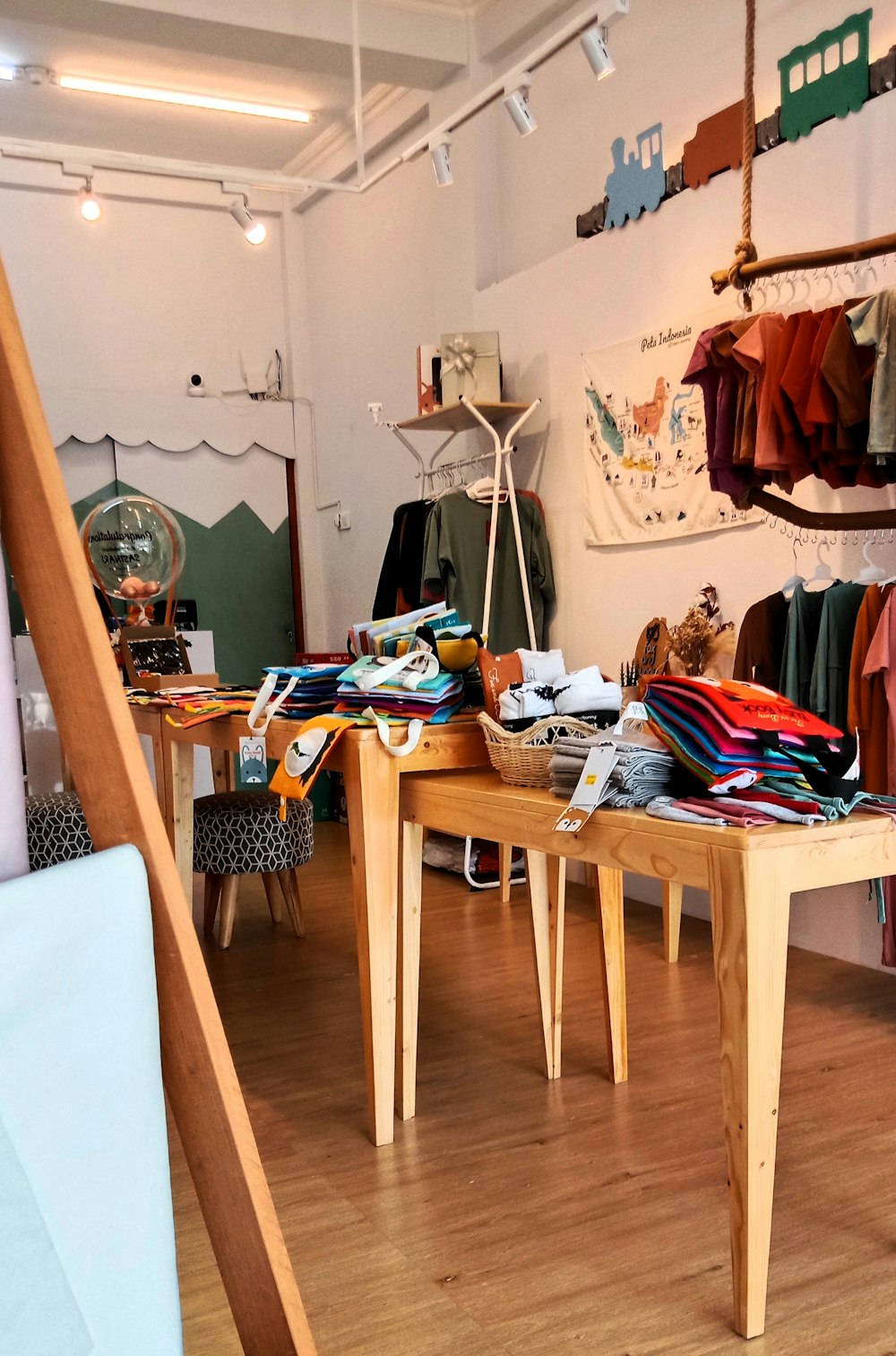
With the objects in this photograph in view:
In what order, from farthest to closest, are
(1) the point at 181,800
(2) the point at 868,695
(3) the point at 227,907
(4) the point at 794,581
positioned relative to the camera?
1. (3) the point at 227,907
2. (4) the point at 794,581
3. (1) the point at 181,800
4. (2) the point at 868,695

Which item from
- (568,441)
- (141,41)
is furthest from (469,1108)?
(141,41)

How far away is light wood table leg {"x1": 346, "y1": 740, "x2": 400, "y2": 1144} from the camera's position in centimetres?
229

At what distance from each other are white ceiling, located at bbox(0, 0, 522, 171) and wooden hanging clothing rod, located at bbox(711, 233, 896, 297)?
220 centimetres

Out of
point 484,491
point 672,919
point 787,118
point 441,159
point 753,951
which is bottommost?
point 672,919

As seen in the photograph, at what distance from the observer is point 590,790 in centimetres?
184

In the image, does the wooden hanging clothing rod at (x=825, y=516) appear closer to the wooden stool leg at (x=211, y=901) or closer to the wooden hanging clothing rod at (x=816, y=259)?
the wooden hanging clothing rod at (x=816, y=259)

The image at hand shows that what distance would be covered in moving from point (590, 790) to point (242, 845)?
211 cm

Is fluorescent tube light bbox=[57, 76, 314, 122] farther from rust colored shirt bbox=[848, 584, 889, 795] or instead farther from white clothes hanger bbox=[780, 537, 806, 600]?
rust colored shirt bbox=[848, 584, 889, 795]

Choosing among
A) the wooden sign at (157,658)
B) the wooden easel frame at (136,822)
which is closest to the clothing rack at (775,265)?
the wooden sign at (157,658)

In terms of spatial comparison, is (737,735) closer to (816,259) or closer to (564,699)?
(564,699)

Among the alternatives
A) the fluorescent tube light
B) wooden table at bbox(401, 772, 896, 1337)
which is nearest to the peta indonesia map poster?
wooden table at bbox(401, 772, 896, 1337)

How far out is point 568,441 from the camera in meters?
4.85

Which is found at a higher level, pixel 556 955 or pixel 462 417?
pixel 462 417

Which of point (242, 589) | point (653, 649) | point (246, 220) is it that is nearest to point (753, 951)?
point (653, 649)
